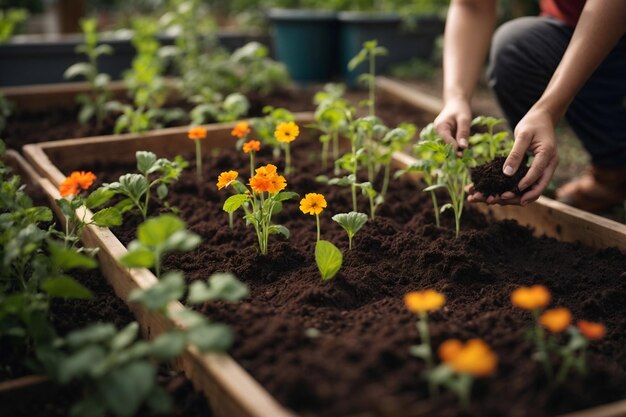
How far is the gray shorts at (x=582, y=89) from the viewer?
3076 millimetres

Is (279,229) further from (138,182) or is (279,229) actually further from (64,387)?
(64,387)

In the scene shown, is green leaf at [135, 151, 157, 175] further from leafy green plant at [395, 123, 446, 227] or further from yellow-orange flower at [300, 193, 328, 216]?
leafy green plant at [395, 123, 446, 227]

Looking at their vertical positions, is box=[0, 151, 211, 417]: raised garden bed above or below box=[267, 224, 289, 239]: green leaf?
below

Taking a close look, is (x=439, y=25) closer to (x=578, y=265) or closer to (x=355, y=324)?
(x=578, y=265)

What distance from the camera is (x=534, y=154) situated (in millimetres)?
2242

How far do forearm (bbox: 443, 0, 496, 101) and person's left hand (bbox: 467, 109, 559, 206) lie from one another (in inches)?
26.2

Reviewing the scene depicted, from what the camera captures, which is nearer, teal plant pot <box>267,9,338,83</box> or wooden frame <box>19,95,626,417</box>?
wooden frame <box>19,95,626,417</box>

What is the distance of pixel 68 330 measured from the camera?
6.41ft

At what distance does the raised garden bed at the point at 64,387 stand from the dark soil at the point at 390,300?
0.60 ft

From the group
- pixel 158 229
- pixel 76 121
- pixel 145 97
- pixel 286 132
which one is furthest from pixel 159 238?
pixel 76 121

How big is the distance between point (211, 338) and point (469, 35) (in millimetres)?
2011

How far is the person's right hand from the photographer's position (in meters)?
2.46

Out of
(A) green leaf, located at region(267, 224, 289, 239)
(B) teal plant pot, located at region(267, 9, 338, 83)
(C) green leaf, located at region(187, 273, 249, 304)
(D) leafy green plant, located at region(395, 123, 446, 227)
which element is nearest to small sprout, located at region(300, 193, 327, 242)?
(A) green leaf, located at region(267, 224, 289, 239)

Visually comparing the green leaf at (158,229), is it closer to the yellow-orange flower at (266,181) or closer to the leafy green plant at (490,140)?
the yellow-orange flower at (266,181)
